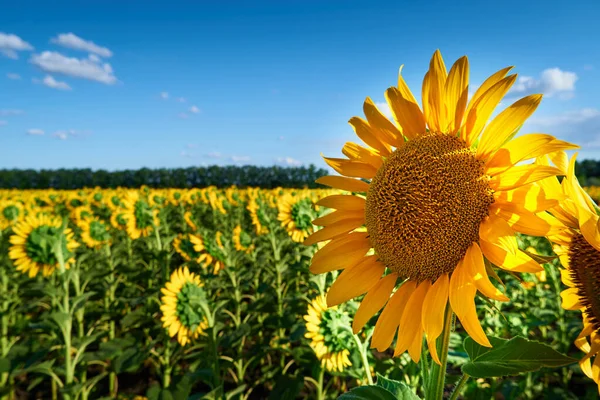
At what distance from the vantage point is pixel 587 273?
33.6 inches

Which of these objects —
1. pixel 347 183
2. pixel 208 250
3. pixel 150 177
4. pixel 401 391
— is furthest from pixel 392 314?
pixel 150 177

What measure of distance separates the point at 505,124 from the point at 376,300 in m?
0.47

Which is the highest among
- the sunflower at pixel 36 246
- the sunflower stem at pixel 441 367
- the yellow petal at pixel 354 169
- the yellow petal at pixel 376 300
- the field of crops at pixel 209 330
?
the yellow petal at pixel 354 169

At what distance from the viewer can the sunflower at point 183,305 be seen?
287 centimetres

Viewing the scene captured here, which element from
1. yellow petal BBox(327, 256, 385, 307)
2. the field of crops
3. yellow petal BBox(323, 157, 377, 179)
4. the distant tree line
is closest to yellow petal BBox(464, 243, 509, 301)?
yellow petal BBox(327, 256, 385, 307)

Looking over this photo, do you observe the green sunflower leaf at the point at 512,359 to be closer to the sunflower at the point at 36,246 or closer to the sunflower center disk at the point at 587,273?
the sunflower center disk at the point at 587,273

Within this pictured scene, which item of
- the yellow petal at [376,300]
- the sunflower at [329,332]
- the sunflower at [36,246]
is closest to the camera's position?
the yellow petal at [376,300]

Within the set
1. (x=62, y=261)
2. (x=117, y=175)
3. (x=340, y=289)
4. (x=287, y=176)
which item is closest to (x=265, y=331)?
(x=62, y=261)

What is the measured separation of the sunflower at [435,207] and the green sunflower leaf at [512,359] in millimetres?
119

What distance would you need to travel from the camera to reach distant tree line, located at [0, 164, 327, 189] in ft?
123

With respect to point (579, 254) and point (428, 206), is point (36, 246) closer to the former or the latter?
point (428, 206)

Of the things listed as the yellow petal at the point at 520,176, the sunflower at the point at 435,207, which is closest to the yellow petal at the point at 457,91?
the sunflower at the point at 435,207

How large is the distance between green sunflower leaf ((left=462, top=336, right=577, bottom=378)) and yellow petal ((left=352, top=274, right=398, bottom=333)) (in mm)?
215

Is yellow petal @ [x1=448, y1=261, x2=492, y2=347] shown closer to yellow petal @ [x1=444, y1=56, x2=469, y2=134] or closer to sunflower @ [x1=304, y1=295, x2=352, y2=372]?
yellow petal @ [x1=444, y1=56, x2=469, y2=134]
